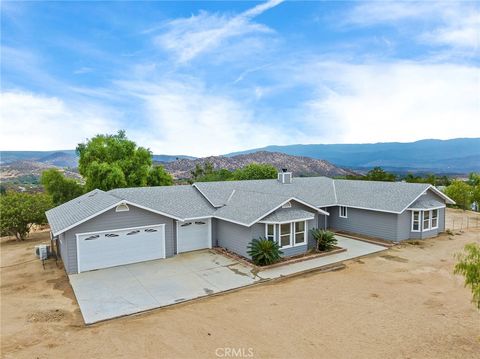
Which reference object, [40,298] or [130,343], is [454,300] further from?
[40,298]

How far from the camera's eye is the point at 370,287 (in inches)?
484

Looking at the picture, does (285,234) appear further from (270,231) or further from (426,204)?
(426,204)

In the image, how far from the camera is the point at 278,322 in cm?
940

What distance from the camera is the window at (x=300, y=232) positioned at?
16.4 meters

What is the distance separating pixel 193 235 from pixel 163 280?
4671 mm

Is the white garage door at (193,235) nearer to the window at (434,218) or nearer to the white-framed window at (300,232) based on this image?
the white-framed window at (300,232)

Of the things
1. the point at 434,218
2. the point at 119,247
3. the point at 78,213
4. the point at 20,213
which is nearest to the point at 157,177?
the point at 20,213

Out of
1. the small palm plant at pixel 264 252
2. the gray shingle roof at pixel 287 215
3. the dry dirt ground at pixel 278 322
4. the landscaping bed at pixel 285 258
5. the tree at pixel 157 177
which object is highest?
the tree at pixel 157 177

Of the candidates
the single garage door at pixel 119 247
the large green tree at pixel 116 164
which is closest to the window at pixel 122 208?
the single garage door at pixel 119 247

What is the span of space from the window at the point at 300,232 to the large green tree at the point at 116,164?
62.5ft

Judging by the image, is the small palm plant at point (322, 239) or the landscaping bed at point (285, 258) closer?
the landscaping bed at point (285, 258)

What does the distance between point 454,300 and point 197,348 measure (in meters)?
8.96

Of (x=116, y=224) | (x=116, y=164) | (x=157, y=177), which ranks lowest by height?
(x=116, y=224)

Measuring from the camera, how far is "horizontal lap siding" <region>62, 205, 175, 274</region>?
1391 centimetres
